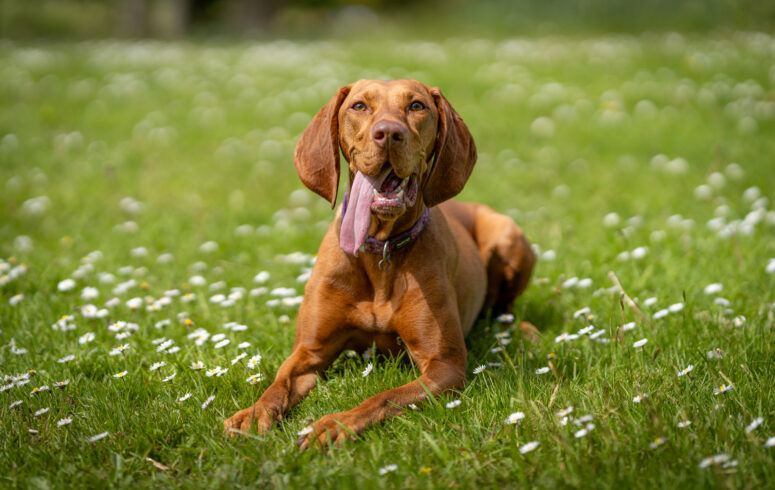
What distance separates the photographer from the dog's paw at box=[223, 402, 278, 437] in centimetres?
248

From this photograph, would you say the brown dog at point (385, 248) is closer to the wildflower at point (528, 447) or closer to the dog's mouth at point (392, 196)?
the dog's mouth at point (392, 196)

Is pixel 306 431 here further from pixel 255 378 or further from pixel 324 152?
pixel 324 152

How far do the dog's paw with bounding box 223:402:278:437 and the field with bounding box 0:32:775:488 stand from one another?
5 centimetres

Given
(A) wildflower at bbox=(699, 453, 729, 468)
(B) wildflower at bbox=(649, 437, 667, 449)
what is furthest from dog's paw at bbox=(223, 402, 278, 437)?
(A) wildflower at bbox=(699, 453, 729, 468)

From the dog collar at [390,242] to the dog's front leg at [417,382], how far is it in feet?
1.05

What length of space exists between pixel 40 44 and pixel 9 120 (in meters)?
7.41

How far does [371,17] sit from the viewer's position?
21.3m

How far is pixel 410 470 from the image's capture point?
220 cm

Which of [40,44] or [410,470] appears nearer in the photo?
[410,470]

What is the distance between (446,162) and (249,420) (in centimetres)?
129

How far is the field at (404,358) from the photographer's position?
228 centimetres

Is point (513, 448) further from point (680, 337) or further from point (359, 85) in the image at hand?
point (359, 85)

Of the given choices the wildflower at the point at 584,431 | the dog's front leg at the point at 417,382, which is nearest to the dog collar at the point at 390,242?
the dog's front leg at the point at 417,382

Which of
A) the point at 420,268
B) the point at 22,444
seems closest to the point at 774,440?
the point at 420,268
